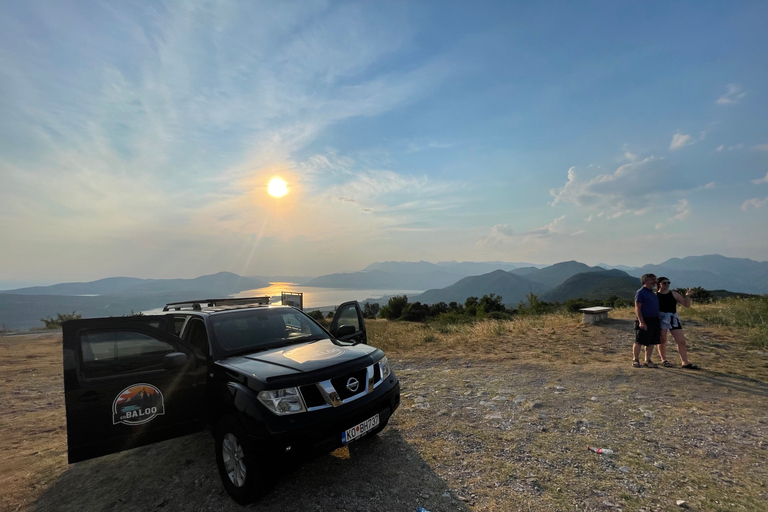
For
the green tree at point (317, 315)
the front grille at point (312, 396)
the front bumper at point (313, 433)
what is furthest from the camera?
the green tree at point (317, 315)

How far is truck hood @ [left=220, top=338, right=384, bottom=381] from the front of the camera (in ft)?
10.6

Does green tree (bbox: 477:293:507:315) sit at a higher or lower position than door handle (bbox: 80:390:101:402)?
lower

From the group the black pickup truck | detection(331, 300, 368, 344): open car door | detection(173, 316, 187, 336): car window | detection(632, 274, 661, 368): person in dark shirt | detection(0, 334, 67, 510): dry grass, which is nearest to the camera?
the black pickup truck

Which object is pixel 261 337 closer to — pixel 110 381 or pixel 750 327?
pixel 110 381

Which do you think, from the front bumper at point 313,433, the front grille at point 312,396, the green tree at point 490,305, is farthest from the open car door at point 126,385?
the green tree at point 490,305

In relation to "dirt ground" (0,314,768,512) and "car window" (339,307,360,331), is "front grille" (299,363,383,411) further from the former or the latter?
"car window" (339,307,360,331)

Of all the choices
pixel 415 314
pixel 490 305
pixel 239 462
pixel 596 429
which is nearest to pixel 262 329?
pixel 239 462

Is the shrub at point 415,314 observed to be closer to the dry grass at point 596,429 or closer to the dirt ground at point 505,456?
the dry grass at point 596,429

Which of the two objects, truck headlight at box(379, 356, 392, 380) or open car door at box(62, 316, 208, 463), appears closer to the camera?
open car door at box(62, 316, 208, 463)

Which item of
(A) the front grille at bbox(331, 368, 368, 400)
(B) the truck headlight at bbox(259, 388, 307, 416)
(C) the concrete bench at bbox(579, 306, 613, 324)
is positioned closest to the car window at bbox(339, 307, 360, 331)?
(A) the front grille at bbox(331, 368, 368, 400)

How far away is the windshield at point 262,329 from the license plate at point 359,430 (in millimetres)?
1480

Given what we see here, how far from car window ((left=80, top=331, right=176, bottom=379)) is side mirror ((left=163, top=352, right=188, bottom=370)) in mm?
126

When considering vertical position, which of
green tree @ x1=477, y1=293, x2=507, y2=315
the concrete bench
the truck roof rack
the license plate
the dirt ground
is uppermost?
the truck roof rack

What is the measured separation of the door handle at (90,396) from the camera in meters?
3.19
